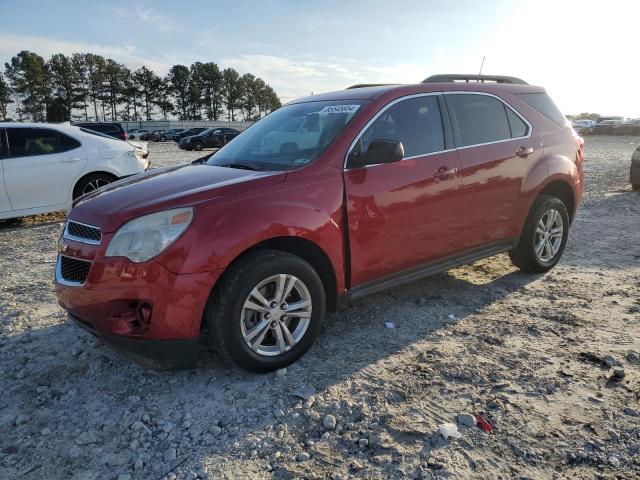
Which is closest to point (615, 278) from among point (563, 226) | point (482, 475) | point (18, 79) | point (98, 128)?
point (563, 226)

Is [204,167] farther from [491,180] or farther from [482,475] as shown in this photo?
[482,475]

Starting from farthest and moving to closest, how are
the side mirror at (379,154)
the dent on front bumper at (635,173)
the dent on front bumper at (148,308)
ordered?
the dent on front bumper at (635,173)
the side mirror at (379,154)
the dent on front bumper at (148,308)

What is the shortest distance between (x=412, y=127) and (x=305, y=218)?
1349mm

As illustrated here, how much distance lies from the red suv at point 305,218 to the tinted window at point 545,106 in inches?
1.2

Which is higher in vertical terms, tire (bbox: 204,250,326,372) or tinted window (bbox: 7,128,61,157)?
tinted window (bbox: 7,128,61,157)

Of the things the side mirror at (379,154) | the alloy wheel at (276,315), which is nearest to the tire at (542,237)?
the side mirror at (379,154)

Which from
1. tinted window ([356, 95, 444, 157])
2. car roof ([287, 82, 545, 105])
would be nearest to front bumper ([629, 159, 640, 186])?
car roof ([287, 82, 545, 105])

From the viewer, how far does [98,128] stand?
23688 millimetres

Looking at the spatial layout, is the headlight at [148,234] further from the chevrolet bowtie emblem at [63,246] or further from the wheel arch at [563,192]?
the wheel arch at [563,192]

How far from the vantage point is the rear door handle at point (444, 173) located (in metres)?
4.02

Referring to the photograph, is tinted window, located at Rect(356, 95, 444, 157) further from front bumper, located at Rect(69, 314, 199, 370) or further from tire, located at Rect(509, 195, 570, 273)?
front bumper, located at Rect(69, 314, 199, 370)

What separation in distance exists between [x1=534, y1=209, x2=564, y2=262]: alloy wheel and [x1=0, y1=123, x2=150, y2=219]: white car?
649 centimetres

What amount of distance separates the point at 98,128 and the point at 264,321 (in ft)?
77.1

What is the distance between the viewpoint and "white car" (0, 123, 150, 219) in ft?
24.9
